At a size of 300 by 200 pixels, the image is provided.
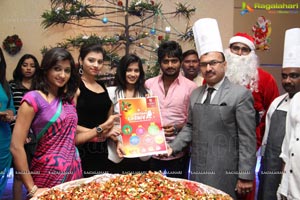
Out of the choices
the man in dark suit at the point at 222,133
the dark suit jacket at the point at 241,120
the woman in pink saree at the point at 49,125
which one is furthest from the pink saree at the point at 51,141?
the dark suit jacket at the point at 241,120

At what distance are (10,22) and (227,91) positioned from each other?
3.30m

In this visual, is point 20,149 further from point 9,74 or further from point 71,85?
point 9,74

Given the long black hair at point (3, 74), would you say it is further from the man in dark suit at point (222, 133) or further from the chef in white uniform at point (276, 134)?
the chef in white uniform at point (276, 134)

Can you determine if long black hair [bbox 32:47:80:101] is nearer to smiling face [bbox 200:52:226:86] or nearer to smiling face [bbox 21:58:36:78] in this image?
smiling face [bbox 200:52:226:86]

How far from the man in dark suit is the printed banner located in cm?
25

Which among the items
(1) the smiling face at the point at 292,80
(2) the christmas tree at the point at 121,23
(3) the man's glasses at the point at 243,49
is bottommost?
(1) the smiling face at the point at 292,80

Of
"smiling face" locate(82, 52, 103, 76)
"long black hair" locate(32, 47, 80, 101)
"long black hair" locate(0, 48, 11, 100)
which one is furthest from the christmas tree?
"long black hair" locate(32, 47, 80, 101)

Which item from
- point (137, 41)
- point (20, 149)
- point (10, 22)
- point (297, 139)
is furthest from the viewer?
point (137, 41)

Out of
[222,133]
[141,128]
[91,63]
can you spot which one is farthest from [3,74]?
[222,133]

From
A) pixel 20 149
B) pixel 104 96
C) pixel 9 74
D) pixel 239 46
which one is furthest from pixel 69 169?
pixel 9 74

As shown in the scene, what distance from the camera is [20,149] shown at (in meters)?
1.61

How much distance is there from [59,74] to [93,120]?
64 cm

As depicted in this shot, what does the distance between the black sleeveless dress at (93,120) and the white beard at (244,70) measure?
119 cm

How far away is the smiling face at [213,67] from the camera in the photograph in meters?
2.06
